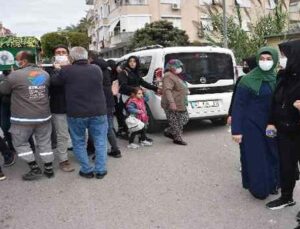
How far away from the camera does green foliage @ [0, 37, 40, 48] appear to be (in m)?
12.5

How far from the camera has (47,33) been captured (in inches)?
2837

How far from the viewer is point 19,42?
41.6 feet

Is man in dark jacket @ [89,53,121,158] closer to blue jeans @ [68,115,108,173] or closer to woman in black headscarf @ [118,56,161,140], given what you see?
woman in black headscarf @ [118,56,161,140]

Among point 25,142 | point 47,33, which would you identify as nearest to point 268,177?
point 25,142

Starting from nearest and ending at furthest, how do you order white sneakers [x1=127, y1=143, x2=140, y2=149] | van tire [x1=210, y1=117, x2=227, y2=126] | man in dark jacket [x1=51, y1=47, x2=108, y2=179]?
man in dark jacket [x1=51, y1=47, x2=108, y2=179]
white sneakers [x1=127, y1=143, x2=140, y2=149]
van tire [x1=210, y1=117, x2=227, y2=126]

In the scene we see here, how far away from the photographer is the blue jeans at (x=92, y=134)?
5820 mm

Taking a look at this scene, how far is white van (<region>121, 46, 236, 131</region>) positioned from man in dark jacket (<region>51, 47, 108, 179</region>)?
2542mm

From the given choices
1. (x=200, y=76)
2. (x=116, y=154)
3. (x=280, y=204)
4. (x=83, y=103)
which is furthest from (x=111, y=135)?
(x=280, y=204)

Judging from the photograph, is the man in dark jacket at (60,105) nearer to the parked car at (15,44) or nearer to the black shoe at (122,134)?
the black shoe at (122,134)

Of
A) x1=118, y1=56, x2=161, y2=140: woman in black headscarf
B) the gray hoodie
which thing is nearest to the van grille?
x1=118, y1=56, x2=161, y2=140: woman in black headscarf

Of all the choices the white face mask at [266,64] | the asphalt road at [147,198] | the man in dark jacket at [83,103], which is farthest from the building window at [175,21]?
the white face mask at [266,64]

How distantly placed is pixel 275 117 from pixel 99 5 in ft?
171

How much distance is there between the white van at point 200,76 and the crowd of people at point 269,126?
131 inches

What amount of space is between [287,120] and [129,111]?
3720mm
